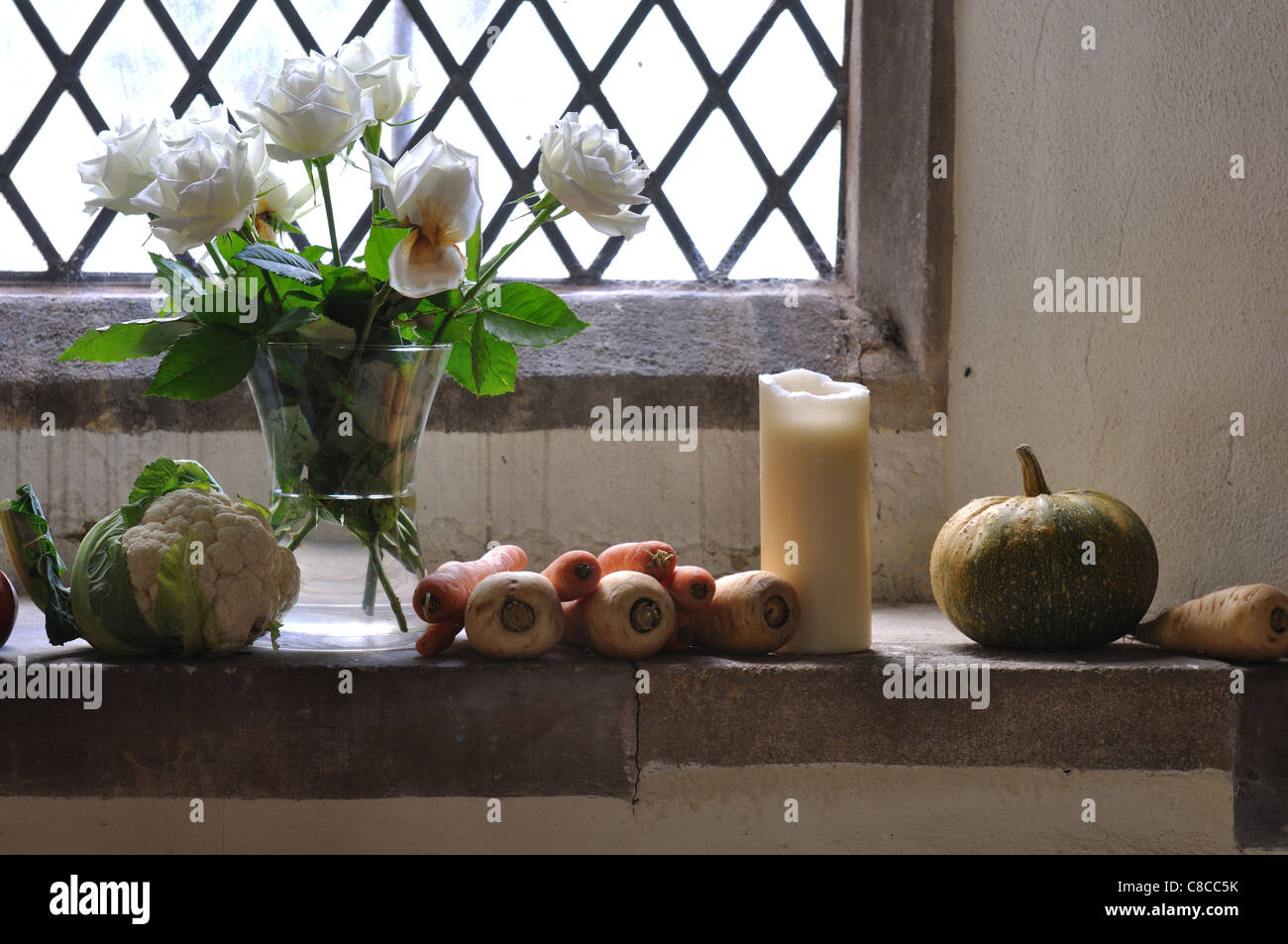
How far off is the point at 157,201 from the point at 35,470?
2.30ft

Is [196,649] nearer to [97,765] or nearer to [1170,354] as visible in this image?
[97,765]

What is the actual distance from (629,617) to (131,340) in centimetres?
53

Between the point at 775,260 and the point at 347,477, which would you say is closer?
the point at 347,477

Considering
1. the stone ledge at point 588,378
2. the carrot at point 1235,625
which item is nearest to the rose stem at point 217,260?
the stone ledge at point 588,378

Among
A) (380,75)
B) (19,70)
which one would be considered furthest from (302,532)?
(19,70)

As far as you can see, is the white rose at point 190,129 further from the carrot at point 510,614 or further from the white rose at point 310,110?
the carrot at point 510,614

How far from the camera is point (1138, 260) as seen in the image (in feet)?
4.23

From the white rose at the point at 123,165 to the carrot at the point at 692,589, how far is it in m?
0.60

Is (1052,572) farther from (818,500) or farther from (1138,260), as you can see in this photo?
(1138,260)

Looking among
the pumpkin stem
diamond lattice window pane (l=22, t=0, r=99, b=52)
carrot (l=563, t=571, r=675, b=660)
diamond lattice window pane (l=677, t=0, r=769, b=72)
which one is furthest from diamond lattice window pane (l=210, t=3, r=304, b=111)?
the pumpkin stem

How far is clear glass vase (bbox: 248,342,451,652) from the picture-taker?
3.35 ft

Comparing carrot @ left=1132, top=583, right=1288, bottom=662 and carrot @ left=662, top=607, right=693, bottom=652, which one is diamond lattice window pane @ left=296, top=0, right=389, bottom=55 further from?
carrot @ left=1132, top=583, right=1288, bottom=662

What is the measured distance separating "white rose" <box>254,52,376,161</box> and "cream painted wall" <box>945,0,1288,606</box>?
31.5 inches

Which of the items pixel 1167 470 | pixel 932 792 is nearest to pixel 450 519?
pixel 932 792
